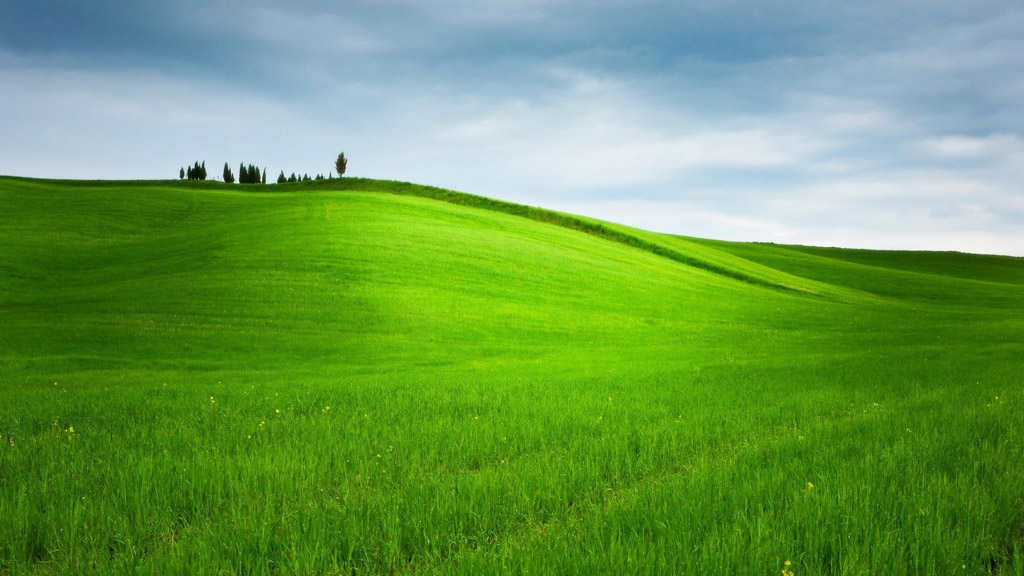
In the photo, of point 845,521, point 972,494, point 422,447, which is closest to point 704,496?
point 845,521

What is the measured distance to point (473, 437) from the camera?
324 inches

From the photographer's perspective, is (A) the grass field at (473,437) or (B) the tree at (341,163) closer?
(A) the grass field at (473,437)

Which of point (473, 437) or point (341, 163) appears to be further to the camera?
point (341, 163)

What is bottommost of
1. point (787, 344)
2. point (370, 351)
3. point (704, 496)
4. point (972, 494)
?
Answer: point (370, 351)

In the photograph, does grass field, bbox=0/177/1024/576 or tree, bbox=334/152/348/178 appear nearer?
grass field, bbox=0/177/1024/576

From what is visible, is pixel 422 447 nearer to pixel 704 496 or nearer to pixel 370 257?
pixel 704 496

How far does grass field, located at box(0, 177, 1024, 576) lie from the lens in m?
4.28

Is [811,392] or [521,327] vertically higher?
[811,392]

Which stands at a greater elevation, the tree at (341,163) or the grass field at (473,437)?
the tree at (341,163)

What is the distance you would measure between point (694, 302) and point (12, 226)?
58206 millimetres

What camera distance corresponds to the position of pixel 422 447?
25.0ft

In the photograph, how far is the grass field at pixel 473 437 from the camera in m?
4.28

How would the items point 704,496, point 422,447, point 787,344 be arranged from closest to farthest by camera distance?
point 704,496 → point 422,447 → point 787,344

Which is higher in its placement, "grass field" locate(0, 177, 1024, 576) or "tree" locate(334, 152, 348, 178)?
"tree" locate(334, 152, 348, 178)
